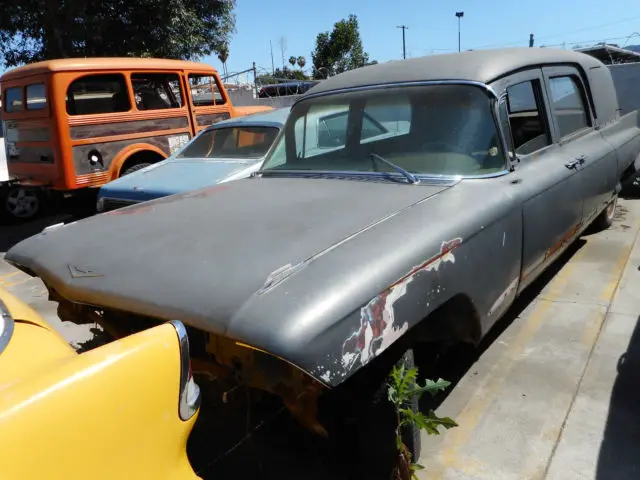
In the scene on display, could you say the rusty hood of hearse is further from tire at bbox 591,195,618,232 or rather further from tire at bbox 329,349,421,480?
tire at bbox 591,195,618,232

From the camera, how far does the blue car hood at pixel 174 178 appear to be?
5220 millimetres

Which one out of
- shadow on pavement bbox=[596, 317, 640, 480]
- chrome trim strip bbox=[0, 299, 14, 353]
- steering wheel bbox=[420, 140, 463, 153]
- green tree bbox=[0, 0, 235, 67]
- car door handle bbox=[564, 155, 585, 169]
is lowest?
shadow on pavement bbox=[596, 317, 640, 480]

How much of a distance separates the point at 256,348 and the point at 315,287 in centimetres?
32

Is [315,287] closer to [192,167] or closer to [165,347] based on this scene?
[165,347]

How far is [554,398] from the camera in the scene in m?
2.90

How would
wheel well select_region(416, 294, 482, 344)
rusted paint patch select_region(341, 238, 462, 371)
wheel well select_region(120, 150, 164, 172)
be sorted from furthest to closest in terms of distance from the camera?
wheel well select_region(120, 150, 164, 172), wheel well select_region(416, 294, 482, 344), rusted paint patch select_region(341, 238, 462, 371)

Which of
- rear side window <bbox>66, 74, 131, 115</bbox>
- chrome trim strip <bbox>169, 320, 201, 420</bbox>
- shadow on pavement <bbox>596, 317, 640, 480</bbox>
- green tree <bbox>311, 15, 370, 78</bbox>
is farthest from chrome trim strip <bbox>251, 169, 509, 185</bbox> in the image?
green tree <bbox>311, 15, 370, 78</bbox>

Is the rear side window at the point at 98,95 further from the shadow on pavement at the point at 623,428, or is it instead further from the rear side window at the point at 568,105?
the shadow on pavement at the point at 623,428

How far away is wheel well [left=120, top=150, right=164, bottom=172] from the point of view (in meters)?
7.47

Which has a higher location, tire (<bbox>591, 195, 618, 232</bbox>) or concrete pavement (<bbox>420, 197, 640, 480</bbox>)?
tire (<bbox>591, 195, 618, 232</bbox>)

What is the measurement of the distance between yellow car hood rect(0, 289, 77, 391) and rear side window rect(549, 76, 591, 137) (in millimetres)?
3450

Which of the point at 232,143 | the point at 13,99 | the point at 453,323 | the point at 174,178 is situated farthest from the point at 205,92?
the point at 453,323

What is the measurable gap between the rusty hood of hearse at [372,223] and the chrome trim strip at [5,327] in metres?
0.33

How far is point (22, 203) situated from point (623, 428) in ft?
28.6
